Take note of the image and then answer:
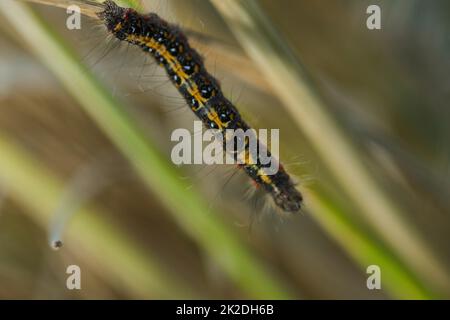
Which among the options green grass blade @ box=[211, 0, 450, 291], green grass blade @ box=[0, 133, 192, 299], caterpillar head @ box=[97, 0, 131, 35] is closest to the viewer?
green grass blade @ box=[211, 0, 450, 291]

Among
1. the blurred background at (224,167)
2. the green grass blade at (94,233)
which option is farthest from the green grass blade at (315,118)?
the green grass blade at (94,233)

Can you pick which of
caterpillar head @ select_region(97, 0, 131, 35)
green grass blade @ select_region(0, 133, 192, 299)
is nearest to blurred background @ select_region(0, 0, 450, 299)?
green grass blade @ select_region(0, 133, 192, 299)

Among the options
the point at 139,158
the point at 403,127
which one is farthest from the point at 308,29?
the point at 139,158

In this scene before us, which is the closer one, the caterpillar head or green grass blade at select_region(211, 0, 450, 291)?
green grass blade at select_region(211, 0, 450, 291)

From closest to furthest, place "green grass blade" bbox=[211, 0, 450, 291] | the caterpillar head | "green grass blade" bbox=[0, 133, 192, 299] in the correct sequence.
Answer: "green grass blade" bbox=[211, 0, 450, 291] < "green grass blade" bbox=[0, 133, 192, 299] < the caterpillar head

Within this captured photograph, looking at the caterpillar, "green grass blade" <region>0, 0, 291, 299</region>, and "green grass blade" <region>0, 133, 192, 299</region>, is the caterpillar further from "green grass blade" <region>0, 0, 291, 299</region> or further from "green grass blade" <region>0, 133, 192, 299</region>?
"green grass blade" <region>0, 133, 192, 299</region>

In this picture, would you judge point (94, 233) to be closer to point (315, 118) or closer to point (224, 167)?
point (224, 167)
